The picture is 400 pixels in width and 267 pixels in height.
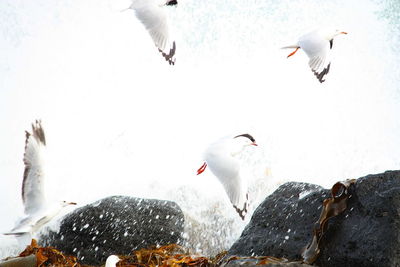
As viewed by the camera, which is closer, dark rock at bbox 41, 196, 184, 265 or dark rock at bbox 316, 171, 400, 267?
dark rock at bbox 316, 171, 400, 267

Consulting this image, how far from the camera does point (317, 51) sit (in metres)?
3.34

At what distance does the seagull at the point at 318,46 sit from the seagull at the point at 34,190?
1.48m

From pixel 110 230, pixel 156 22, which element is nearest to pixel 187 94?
pixel 156 22

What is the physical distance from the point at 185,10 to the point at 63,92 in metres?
1.79

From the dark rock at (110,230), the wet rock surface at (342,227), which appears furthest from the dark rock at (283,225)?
the dark rock at (110,230)

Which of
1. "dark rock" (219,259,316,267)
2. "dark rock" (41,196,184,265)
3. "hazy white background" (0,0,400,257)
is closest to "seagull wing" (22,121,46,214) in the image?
"dark rock" (41,196,184,265)

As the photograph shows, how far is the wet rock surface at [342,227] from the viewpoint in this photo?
5.16ft

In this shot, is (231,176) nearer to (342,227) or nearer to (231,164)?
(231,164)

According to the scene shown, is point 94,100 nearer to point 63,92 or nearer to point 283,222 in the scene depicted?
point 63,92

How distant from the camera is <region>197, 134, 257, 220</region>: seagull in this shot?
2561 mm

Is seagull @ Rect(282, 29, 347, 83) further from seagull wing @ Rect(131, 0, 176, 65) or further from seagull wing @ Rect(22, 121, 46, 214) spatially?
seagull wing @ Rect(22, 121, 46, 214)

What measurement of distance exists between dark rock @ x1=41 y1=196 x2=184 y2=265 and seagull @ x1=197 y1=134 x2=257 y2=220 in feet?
1.45

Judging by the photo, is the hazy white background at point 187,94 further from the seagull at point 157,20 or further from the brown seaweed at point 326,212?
the brown seaweed at point 326,212

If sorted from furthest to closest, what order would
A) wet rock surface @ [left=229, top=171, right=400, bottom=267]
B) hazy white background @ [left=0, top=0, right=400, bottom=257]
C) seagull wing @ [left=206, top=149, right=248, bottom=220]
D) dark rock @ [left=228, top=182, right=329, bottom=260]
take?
hazy white background @ [left=0, top=0, right=400, bottom=257], seagull wing @ [left=206, top=149, right=248, bottom=220], dark rock @ [left=228, top=182, right=329, bottom=260], wet rock surface @ [left=229, top=171, right=400, bottom=267]
